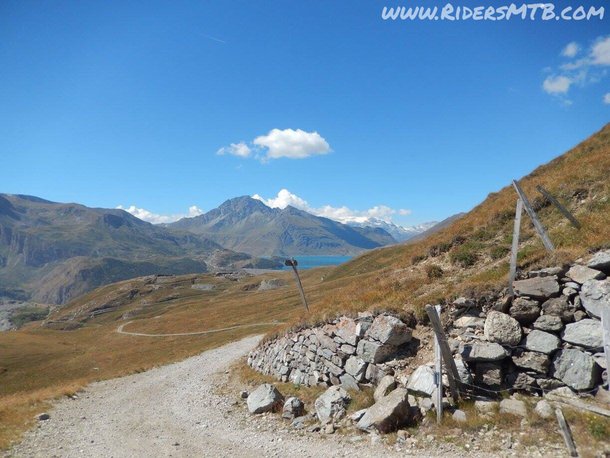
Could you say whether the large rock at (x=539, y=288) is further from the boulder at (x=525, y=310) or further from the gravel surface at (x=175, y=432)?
the gravel surface at (x=175, y=432)

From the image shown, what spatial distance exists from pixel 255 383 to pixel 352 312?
9579 millimetres

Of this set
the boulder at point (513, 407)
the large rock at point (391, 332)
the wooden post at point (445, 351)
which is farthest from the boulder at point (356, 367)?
the boulder at point (513, 407)

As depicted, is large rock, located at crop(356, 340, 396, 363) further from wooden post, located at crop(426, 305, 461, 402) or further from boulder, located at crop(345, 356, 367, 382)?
wooden post, located at crop(426, 305, 461, 402)

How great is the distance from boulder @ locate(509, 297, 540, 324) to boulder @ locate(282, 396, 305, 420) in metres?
10.0

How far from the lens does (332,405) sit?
14.0 meters

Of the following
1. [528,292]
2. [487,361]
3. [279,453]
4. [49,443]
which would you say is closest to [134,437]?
[49,443]

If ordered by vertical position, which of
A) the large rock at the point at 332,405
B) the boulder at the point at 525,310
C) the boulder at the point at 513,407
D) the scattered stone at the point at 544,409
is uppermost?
the boulder at the point at 525,310

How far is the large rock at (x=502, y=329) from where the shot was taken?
1182 centimetres

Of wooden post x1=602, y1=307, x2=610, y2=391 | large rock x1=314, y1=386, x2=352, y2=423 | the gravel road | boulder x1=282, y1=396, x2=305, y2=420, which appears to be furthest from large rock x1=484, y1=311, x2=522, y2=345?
boulder x1=282, y1=396, x2=305, y2=420

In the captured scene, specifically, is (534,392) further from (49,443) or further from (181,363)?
(181,363)

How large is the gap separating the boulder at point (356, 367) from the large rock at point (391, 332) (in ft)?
4.51

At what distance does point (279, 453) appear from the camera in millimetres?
12102

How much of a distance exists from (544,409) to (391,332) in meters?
5.76

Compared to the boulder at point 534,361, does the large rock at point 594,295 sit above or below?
above
